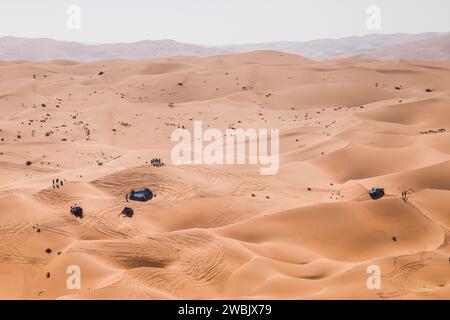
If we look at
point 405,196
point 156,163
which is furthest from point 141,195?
point 405,196

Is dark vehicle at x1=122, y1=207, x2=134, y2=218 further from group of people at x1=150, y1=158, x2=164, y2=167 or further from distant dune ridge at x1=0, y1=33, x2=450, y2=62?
distant dune ridge at x1=0, y1=33, x2=450, y2=62

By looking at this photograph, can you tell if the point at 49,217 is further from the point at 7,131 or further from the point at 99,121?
the point at 99,121

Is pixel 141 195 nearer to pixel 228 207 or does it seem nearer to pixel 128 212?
pixel 128 212

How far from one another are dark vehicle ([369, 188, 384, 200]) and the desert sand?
0.26m

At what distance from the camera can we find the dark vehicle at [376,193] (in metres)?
15.7

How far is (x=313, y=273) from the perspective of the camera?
1085 cm

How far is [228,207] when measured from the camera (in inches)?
613

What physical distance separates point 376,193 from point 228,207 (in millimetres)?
4994

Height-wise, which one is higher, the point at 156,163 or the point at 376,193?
the point at 156,163

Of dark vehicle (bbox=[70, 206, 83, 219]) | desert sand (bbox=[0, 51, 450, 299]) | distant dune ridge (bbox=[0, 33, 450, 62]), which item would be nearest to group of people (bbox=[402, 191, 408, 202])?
desert sand (bbox=[0, 51, 450, 299])

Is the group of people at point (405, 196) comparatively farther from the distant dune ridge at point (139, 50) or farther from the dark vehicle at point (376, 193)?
the distant dune ridge at point (139, 50)

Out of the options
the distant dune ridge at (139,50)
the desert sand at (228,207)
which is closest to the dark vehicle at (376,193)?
the desert sand at (228,207)

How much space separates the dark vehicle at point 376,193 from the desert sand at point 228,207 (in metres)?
0.26

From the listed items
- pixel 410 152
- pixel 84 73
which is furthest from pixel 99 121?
pixel 84 73
